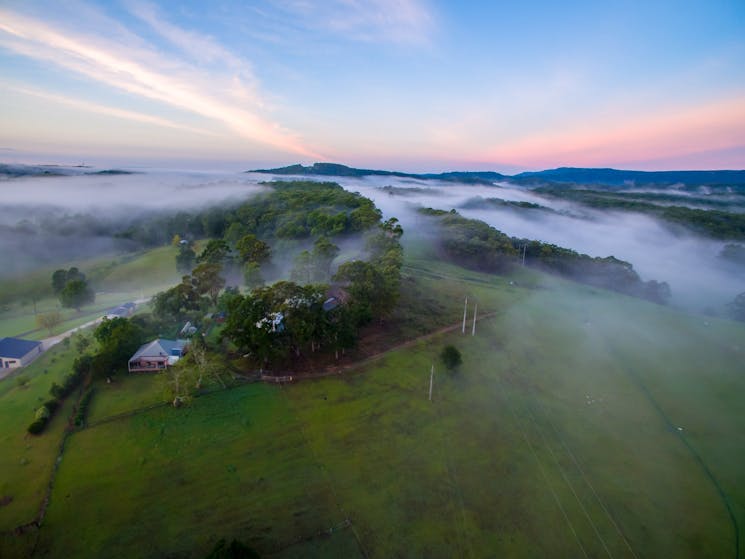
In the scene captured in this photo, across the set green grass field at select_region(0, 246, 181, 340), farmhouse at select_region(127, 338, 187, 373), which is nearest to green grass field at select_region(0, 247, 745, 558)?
farmhouse at select_region(127, 338, 187, 373)

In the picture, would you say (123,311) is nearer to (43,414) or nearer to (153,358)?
(153,358)

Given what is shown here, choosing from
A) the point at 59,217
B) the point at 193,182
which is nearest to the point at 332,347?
the point at 59,217

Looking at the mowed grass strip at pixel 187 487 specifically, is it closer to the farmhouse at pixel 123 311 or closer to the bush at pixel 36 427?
the bush at pixel 36 427

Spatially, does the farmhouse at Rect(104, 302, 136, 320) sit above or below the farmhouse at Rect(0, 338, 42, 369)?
below

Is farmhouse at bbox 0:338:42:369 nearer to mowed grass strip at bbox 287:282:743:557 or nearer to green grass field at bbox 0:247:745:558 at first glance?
green grass field at bbox 0:247:745:558

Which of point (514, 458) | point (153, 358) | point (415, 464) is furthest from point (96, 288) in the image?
point (514, 458)

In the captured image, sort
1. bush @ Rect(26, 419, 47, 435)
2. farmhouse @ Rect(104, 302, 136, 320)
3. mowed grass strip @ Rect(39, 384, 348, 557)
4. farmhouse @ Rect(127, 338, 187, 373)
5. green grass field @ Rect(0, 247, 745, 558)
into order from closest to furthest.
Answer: mowed grass strip @ Rect(39, 384, 348, 557)
green grass field @ Rect(0, 247, 745, 558)
bush @ Rect(26, 419, 47, 435)
farmhouse @ Rect(127, 338, 187, 373)
farmhouse @ Rect(104, 302, 136, 320)

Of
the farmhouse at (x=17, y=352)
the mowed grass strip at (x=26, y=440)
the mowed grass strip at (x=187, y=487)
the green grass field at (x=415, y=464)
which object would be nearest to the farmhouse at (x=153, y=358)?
the green grass field at (x=415, y=464)

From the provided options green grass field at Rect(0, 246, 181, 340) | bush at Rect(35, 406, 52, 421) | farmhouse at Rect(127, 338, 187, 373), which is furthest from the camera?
green grass field at Rect(0, 246, 181, 340)
